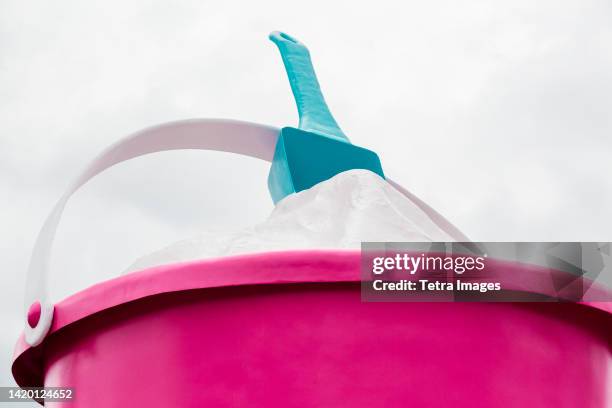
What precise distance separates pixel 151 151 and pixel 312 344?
0.99m

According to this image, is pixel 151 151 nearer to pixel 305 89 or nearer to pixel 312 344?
pixel 305 89

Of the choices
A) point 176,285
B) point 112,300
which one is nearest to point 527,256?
point 176,285

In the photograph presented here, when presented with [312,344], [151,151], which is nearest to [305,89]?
[151,151]

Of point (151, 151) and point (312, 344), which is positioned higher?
point (151, 151)

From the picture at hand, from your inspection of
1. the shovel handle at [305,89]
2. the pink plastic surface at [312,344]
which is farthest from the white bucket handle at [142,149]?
the pink plastic surface at [312,344]

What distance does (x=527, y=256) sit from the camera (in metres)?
1.78

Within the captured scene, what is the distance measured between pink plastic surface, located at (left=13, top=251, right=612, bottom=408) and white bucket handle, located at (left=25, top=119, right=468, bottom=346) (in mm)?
248

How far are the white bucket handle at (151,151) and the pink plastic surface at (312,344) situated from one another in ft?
0.81

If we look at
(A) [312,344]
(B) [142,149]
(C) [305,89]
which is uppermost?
(C) [305,89]

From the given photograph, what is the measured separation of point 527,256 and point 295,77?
118cm

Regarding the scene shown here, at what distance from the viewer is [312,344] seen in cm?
157

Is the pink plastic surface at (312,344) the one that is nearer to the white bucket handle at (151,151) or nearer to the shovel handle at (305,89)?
the white bucket handle at (151,151)

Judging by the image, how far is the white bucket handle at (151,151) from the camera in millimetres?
1898

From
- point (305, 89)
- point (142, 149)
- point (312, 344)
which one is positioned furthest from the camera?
point (305, 89)
